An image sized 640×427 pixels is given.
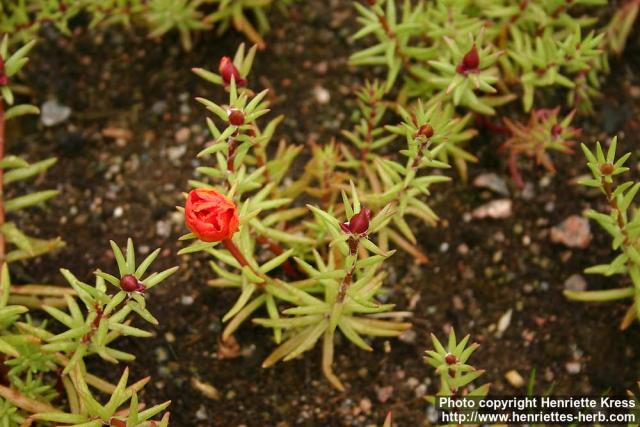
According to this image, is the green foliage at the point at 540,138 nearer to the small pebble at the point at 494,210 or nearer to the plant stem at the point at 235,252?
the small pebble at the point at 494,210

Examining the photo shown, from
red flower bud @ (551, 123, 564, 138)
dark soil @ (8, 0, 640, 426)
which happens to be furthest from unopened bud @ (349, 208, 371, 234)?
red flower bud @ (551, 123, 564, 138)

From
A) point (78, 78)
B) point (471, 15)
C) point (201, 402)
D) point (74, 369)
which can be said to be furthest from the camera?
point (78, 78)

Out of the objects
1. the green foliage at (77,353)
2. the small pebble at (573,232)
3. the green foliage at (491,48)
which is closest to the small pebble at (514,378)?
the small pebble at (573,232)

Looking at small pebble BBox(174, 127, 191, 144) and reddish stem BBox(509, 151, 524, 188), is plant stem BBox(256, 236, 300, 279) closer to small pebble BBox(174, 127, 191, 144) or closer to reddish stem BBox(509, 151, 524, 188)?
small pebble BBox(174, 127, 191, 144)

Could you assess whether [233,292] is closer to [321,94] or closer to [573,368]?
[321,94]

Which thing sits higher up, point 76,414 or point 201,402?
point 76,414

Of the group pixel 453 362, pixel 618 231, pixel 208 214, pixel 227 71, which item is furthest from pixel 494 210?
pixel 208 214

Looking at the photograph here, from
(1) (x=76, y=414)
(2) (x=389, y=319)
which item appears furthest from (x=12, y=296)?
(2) (x=389, y=319)

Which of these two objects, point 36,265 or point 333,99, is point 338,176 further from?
point 36,265
